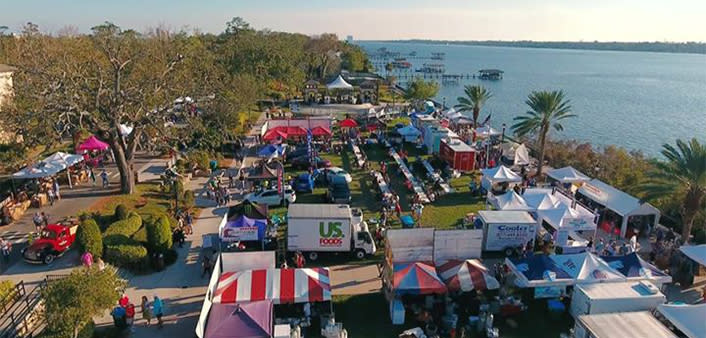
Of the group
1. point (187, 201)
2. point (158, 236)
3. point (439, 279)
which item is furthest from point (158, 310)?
point (187, 201)

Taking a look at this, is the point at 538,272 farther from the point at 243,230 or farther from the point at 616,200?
the point at 243,230

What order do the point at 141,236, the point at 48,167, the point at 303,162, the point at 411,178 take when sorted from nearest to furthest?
1. the point at 141,236
2. the point at 48,167
3. the point at 411,178
4. the point at 303,162

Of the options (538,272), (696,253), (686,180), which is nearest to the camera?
(538,272)

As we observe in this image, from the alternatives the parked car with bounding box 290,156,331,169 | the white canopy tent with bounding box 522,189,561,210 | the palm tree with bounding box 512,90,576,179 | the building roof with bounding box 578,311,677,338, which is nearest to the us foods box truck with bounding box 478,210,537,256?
the white canopy tent with bounding box 522,189,561,210

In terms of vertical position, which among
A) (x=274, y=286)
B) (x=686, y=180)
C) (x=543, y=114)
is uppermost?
(x=543, y=114)

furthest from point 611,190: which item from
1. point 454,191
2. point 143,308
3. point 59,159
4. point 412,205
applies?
point 59,159

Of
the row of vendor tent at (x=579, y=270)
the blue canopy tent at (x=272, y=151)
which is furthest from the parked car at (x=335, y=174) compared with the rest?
the row of vendor tent at (x=579, y=270)

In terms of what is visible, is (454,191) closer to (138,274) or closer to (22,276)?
(138,274)
